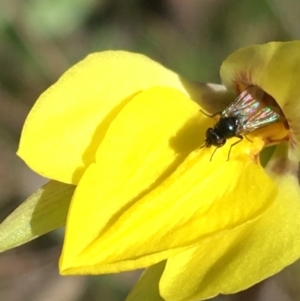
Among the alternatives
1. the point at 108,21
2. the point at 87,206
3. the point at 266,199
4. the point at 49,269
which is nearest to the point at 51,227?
the point at 87,206

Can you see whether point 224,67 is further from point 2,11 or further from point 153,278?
point 2,11

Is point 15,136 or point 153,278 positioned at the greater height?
point 153,278

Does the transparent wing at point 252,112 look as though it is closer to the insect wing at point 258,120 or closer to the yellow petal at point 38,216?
the insect wing at point 258,120

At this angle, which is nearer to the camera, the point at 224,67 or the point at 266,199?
the point at 266,199

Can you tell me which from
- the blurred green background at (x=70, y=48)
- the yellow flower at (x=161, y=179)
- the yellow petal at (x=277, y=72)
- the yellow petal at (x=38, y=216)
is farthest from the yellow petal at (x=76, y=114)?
the blurred green background at (x=70, y=48)

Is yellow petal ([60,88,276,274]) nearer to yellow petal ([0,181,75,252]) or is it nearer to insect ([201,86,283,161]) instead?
insect ([201,86,283,161])
